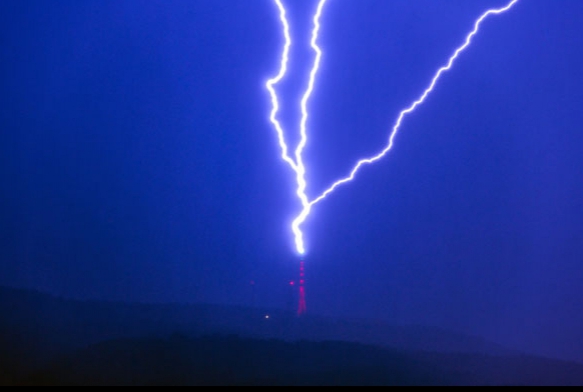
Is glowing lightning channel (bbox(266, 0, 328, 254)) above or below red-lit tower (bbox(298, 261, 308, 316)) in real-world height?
above

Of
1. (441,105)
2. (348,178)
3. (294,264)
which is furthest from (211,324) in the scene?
(441,105)

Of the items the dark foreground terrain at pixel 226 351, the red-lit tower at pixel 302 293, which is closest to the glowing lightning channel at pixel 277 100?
the red-lit tower at pixel 302 293

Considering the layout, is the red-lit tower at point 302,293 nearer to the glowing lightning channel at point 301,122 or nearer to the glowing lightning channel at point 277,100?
the glowing lightning channel at point 301,122

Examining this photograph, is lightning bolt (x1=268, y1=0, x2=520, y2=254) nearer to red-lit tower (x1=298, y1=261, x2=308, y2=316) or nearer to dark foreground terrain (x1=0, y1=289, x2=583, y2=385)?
red-lit tower (x1=298, y1=261, x2=308, y2=316)

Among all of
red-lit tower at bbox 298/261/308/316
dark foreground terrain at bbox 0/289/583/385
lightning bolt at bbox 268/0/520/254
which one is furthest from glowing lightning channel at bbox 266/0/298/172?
dark foreground terrain at bbox 0/289/583/385

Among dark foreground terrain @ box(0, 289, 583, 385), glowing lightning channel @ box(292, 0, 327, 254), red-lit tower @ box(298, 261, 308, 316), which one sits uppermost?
glowing lightning channel @ box(292, 0, 327, 254)

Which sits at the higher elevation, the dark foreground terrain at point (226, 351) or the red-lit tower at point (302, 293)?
the red-lit tower at point (302, 293)

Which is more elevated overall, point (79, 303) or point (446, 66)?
point (446, 66)

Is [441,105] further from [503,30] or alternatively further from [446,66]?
[503,30]
